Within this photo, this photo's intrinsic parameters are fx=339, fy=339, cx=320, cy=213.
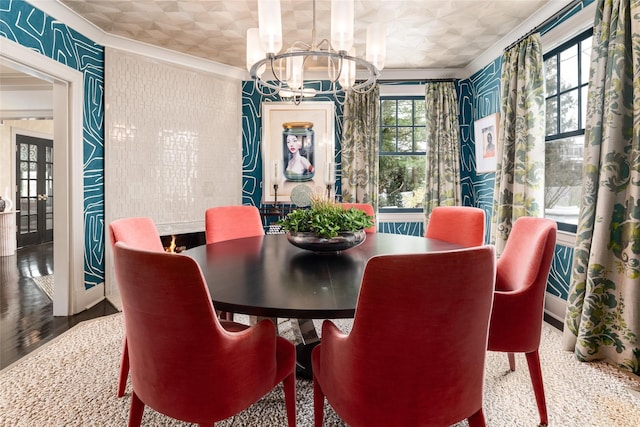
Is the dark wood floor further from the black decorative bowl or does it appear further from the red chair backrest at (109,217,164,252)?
the black decorative bowl

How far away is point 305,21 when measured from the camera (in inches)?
117

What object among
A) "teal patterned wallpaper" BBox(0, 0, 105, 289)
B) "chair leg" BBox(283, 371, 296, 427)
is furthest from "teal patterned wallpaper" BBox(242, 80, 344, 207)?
"chair leg" BBox(283, 371, 296, 427)

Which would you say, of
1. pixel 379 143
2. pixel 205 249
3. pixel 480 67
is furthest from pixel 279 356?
pixel 480 67

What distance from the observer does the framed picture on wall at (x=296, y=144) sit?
4.29 metres

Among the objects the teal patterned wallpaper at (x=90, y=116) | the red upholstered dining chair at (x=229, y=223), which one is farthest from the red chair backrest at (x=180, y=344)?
the teal patterned wallpaper at (x=90, y=116)

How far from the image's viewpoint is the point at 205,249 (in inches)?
74.0

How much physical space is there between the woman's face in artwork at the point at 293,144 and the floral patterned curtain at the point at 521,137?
2.28 metres

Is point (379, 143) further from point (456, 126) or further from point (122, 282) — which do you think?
point (122, 282)

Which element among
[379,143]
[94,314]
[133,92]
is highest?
[133,92]

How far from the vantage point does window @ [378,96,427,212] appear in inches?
176

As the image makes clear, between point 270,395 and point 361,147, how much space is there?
10.3ft

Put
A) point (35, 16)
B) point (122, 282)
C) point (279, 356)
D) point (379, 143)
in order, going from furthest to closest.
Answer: point (379, 143)
point (35, 16)
point (279, 356)
point (122, 282)

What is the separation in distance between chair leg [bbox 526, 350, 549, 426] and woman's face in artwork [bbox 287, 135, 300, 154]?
3385 mm

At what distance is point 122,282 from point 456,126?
4.08 m
